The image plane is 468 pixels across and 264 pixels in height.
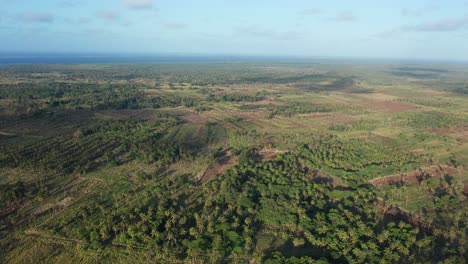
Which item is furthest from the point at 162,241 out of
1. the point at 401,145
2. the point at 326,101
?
the point at 326,101

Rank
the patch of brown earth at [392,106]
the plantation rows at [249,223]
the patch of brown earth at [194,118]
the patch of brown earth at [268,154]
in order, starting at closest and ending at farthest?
the plantation rows at [249,223], the patch of brown earth at [268,154], the patch of brown earth at [194,118], the patch of brown earth at [392,106]

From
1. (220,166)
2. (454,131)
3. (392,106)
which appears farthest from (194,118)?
(392,106)

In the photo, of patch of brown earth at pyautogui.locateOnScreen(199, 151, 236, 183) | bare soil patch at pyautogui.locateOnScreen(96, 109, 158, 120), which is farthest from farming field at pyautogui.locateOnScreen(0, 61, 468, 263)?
bare soil patch at pyautogui.locateOnScreen(96, 109, 158, 120)

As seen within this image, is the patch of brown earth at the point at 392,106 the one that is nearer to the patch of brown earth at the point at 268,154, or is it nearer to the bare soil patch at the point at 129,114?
the patch of brown earth at the point at 268,154

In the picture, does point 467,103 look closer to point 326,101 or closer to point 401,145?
point 326,101

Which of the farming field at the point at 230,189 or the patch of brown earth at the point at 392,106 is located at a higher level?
the patch of brown earth at the point at 392,106

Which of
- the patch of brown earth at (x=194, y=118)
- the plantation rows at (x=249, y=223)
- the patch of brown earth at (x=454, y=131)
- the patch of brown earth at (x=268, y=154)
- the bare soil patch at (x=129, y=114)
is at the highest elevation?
the bare soil patch at (x=129, y=114)

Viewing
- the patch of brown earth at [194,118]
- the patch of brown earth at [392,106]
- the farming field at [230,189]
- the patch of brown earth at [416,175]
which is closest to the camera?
the farming field at [230,189]

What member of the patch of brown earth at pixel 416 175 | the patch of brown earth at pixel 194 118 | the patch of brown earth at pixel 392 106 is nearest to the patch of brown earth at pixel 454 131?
the patch of brown earth at pixel 392 106

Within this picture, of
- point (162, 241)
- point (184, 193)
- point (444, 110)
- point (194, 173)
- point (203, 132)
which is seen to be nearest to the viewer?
point (162, 241)

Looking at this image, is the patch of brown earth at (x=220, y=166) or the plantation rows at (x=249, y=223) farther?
the patch of brown earth at (x=220, y=166)
